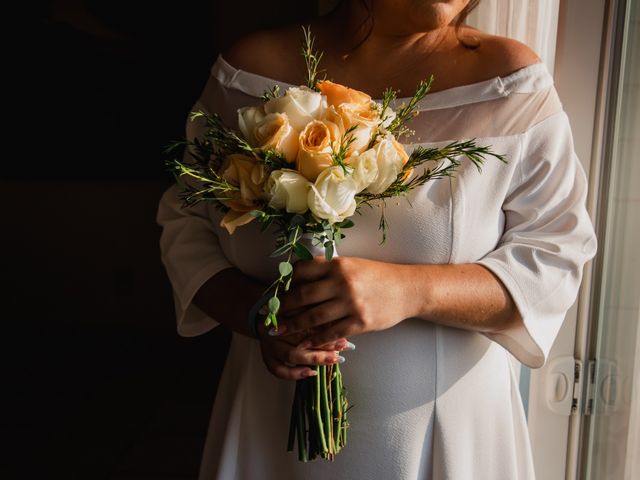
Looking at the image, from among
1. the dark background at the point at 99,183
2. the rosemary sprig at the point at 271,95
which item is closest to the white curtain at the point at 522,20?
the rosemary sprig at the point at 271,95

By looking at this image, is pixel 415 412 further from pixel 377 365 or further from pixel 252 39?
pixel 252 39

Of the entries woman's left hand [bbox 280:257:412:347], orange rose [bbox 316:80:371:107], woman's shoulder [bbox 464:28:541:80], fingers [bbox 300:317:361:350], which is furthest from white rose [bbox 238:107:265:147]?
woman's shoulder [bbox 464:28:541:80]

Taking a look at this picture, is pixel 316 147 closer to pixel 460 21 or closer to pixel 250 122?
pixel 250 122

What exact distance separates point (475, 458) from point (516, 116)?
0.63m

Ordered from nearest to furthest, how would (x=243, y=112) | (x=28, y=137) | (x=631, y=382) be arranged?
1. (x=243, y=112)
2. (x=631, y=382)
3. (x=28, y=137)

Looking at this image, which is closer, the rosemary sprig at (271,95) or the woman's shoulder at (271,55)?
the rosemary sprig at (271,95)

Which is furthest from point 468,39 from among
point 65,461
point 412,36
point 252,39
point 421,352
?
→ point 65,461

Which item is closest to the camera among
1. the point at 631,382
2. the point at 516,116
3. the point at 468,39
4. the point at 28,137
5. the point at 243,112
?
the point at 243,112

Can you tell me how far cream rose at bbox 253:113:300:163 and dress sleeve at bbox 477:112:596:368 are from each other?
→ 41cm

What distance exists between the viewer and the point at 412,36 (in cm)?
159

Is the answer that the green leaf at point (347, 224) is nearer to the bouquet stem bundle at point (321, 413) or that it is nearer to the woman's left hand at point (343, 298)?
the woman's left hand at point (343, 298)

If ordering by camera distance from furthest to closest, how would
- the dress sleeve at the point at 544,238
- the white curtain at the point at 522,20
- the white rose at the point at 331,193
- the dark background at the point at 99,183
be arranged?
the dark background at the point at 99,183
the white curtain at the point at 522,20
the dress sleeve at the point at 544,238
the white rose at the point at 331,193

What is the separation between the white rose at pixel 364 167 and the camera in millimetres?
1242

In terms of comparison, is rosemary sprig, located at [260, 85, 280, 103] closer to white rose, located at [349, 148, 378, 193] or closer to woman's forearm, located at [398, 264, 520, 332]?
white rose, located at [349, 148, 378, 193]
